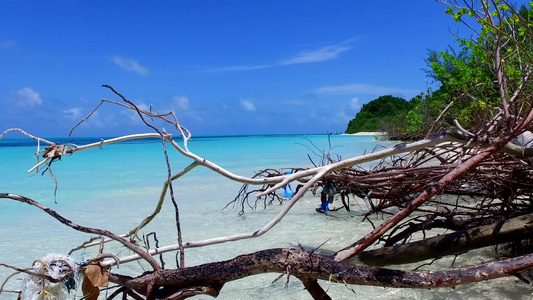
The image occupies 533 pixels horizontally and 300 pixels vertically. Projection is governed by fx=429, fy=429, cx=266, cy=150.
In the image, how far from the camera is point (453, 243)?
1.88m

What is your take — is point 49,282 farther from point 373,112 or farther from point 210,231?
point 373,112

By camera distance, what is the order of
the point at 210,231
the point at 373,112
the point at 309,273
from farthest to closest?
1. the point at 373,112
2. the point at 210,231
3. the point at 309,273

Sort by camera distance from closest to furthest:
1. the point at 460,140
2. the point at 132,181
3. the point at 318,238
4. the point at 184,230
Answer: the point at 460,140 < the point at 318,238 < the point at 184,230 < the point at 132,181

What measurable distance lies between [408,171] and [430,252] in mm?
630

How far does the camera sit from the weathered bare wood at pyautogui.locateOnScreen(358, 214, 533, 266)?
6.17 ft

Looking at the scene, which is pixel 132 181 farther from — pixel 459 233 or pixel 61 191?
pixel 459 233

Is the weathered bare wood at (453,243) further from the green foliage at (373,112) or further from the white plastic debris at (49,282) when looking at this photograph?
the green foliage at (373,112)

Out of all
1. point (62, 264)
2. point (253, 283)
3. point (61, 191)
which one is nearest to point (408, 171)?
point (253, 283)

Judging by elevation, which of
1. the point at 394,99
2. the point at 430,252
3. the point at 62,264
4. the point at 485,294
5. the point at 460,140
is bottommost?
the point at 485,294

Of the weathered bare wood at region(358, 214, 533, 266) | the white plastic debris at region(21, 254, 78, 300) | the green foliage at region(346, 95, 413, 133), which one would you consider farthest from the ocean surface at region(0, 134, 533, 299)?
the green foliage at region(346, 95, 413, 133)

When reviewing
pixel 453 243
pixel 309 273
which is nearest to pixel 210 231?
pixel 453 243

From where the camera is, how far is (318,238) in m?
Answer: 3.52

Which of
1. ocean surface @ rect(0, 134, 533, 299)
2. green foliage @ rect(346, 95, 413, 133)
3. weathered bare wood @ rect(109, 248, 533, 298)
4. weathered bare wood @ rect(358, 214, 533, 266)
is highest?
green foliage @ rect(346, 95, 413, 133)

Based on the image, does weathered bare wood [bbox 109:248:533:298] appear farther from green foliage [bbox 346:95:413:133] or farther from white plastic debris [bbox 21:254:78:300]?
green foliage [bbox 346:95:413:133]
